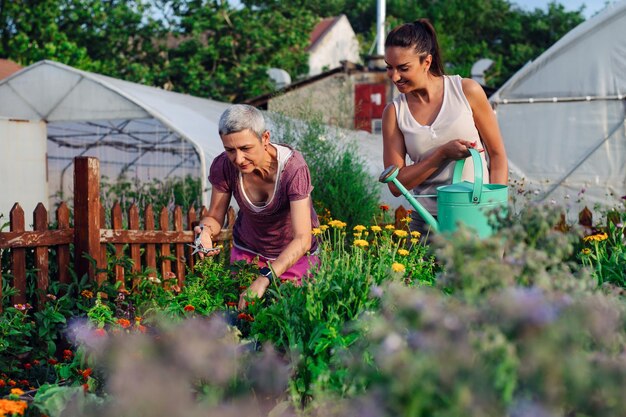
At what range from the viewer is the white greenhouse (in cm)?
897

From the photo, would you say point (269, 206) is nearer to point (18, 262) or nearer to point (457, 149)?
point (457, 149)

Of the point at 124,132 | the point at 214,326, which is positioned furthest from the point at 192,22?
the point at 214,326

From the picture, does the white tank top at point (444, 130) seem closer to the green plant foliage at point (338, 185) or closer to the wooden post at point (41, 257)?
the wooden post at point (41, 257)

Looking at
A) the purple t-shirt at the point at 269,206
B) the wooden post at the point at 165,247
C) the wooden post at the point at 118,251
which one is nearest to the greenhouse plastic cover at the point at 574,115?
the wooden post at the point at 165,247

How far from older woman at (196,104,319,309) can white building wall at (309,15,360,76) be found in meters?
27.5

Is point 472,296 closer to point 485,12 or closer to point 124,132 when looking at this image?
point 124,132

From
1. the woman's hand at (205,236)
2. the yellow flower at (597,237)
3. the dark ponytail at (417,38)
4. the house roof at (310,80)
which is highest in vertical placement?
the house roof at (310,80)

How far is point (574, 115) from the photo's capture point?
8.91 m

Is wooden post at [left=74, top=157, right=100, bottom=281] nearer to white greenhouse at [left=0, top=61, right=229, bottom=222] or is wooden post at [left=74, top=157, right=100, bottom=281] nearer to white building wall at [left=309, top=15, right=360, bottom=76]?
white greenhouse at [left=0, top=61, right=229, bottom=222]

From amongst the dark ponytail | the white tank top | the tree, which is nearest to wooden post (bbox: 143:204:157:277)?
the white tank top

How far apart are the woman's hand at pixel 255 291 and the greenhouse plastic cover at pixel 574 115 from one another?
658 centimetres

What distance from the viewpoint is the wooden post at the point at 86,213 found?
4520mm

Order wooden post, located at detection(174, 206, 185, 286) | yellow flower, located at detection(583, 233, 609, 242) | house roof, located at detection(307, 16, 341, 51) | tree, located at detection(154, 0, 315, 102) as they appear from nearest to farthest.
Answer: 1. yellow flower, located at detection(583, 233, 609, 242)
2. wooden post, located at detection(174, 206, 185, 286)
3. tree, located at detection(154, 0, 315, 102)
4. house roof, located at detection(307, 16, 341, 51)

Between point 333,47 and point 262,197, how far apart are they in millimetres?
30200
